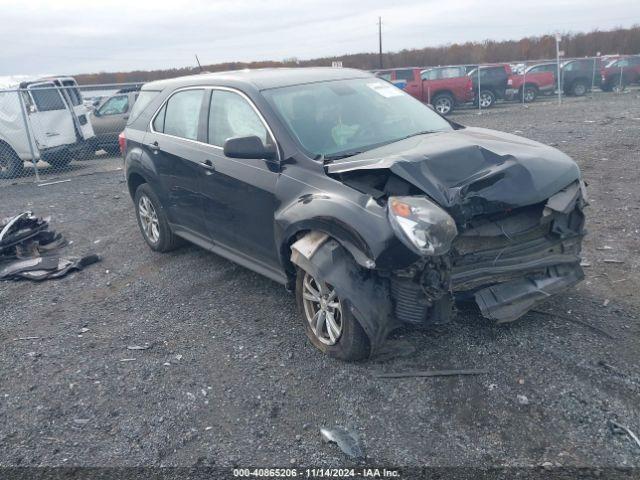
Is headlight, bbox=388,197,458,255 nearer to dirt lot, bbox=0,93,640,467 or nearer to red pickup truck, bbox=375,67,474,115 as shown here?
dirt lot, bbox=0,93,640,467

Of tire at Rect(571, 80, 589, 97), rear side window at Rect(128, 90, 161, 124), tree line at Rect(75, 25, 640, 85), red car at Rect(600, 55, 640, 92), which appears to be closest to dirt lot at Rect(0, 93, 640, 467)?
rear side window at Rect(128, 90, 161, 124)

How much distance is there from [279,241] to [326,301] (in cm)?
62

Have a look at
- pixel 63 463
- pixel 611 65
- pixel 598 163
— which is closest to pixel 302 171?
pixel 63 463

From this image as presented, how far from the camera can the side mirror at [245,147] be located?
4.09 m

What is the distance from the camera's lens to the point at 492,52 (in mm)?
37500

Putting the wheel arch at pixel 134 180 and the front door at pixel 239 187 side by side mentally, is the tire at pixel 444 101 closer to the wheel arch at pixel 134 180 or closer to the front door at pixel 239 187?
the wheel arch at pixel 134 180

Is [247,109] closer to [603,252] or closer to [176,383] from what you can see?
[176,383]

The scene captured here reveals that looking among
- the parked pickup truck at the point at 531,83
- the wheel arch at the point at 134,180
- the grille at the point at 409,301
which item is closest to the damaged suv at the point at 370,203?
the grille at the point at 409,301

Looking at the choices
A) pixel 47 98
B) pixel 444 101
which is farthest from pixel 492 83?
pixel 47 98

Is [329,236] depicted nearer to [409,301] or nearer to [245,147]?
[409,301]

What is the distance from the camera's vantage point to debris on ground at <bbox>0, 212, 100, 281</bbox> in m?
6.13

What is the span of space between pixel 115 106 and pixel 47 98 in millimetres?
2486

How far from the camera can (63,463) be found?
122 inches

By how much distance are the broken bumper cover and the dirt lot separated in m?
0.27
